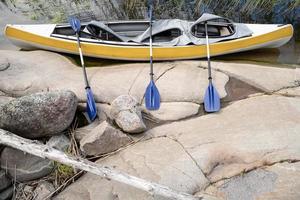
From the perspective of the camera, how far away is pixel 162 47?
5.99 meters

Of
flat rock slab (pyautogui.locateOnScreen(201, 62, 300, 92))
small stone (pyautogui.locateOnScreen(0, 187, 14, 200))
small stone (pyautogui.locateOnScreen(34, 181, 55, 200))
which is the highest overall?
flat rock slab (pyautogui.locateOnScreen(201, 62, 300, 92))

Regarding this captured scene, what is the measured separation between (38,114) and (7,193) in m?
0.83

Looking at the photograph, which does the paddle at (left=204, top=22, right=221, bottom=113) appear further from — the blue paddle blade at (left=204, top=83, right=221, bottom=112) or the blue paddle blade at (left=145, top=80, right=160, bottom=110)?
the blue paddle blade at (left=145, top=80, right=160, bottom=110)

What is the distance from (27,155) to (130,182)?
1.26 m

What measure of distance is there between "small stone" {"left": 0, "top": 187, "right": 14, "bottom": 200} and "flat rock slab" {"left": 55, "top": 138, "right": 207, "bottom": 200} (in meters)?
0.53

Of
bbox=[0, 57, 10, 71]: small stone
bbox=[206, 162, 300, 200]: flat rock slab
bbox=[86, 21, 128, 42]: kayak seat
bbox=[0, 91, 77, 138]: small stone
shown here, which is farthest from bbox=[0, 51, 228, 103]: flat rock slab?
bbox=[206, 162, 300, 200]: flat rock slab

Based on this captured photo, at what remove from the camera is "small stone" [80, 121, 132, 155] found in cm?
404

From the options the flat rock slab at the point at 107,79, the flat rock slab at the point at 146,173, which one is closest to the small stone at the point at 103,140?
the flat rock slab at the point at 146,173

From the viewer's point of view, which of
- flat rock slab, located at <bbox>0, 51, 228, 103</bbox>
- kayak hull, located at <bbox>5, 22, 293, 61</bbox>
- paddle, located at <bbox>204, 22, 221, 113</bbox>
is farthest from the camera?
kayak hull, located at <bbox>5, 22, 293, 61</bbox>

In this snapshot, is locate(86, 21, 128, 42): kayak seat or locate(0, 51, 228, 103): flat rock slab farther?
locate(86, 21, 128, 42): kayak seat

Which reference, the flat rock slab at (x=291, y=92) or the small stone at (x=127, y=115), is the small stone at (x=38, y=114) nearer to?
the small stone at (x=127, y=115)

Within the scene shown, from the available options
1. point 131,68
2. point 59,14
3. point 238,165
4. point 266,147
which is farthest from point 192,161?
point 59,14

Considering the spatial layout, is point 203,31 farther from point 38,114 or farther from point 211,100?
point 38,114

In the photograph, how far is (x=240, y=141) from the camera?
4.08m
